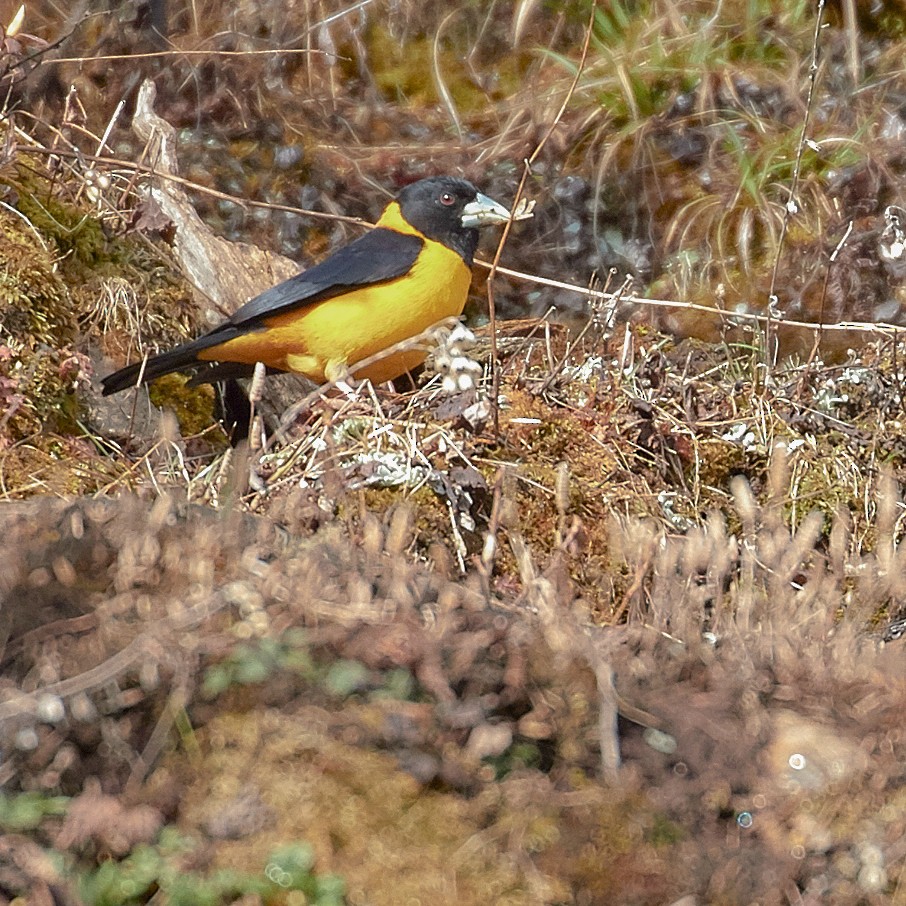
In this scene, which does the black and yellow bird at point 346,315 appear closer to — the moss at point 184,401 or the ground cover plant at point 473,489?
the moss at point 184,401

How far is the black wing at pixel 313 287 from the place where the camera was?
532 cm

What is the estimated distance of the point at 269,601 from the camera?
2574 mm

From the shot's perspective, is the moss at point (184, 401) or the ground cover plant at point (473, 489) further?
the moss at point (184, 401)

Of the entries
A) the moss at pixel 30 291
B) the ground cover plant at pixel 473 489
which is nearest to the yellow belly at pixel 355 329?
the ground cover plant at pixel 473 489

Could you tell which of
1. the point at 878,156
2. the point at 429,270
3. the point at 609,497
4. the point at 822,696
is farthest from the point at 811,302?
the point at 822,696

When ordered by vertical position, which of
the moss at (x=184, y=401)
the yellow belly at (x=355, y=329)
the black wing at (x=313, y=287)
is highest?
the black wing at (x=313, y=287)

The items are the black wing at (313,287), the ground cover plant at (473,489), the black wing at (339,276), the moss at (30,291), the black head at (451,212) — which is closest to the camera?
the ground cover plant at (473,489)

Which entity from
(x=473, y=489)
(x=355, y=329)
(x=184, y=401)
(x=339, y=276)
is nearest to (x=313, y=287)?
(x=339, y=276)

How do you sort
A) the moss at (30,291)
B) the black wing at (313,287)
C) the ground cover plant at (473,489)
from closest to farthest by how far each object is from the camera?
the ground cover plant at (473,489), the moss at (30,291), the black wing at (313,287)

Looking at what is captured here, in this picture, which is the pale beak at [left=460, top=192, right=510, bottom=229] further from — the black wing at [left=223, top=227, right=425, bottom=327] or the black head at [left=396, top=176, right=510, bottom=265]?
the black wing at [left=223, top=227, right=425, bottom=327]

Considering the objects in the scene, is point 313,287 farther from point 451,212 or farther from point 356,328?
point 451,212

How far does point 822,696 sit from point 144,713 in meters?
1.29

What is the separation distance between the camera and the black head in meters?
6.18

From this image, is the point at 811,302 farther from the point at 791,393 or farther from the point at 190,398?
the point at 190,398
